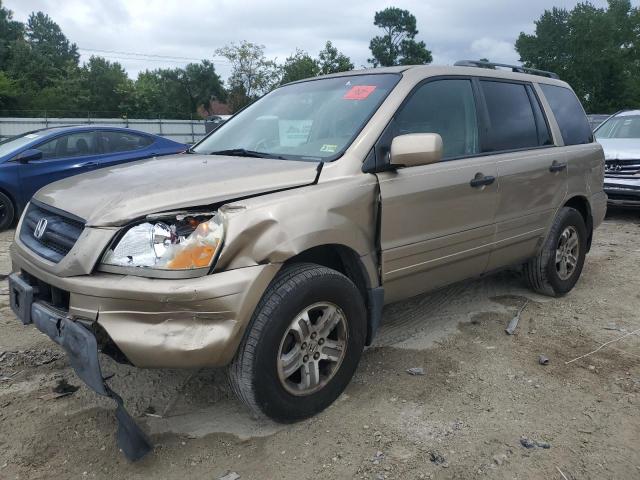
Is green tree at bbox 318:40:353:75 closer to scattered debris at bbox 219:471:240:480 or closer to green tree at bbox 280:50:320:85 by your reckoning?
green tree at bbox 280:50:320:85

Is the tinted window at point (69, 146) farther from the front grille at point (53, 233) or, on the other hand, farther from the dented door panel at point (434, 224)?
→ the dented door panel at point (434, 224)

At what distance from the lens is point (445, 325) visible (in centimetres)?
405

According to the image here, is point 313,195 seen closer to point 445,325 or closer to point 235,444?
point 235,444

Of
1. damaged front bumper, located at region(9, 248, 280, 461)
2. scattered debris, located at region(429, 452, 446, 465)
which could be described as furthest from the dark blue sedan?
scattered debris, located at region(429, 452, 446, 465)

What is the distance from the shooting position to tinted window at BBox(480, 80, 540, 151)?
3.83 m

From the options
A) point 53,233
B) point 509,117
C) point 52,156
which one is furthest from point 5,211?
point 509,117

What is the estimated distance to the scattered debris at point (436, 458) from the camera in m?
2.46

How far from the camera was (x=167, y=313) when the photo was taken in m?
2.26

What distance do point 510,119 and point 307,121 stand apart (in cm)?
161

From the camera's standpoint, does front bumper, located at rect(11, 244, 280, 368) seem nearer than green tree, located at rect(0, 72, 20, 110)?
Yes

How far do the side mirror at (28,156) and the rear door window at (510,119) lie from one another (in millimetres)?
6197

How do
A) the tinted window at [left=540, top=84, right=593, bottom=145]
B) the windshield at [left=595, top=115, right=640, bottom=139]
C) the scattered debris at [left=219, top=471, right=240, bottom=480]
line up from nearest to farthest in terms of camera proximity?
1. the scattered debris at [left=219, top=471, right=240, bottom=480]
2. the tinted window at [left=540, top=84, right=593, bottom=145]
3. the windshield at [left=595, top=115, right=640, bottom=139]

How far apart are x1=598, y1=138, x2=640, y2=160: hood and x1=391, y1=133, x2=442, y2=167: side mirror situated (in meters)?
6.55

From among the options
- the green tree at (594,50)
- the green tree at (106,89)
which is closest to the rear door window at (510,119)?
the green tree at (106,89)
